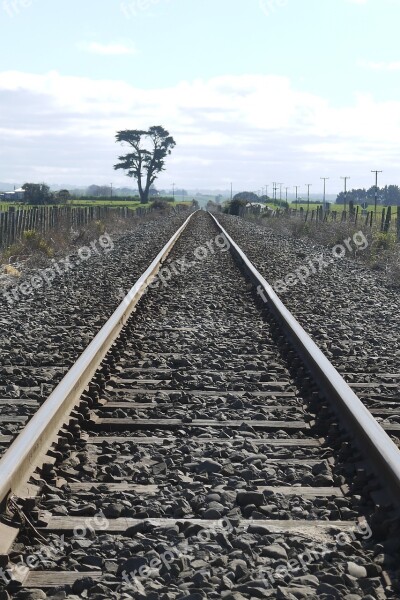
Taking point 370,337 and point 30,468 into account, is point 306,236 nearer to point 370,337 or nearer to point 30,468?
point 370,337

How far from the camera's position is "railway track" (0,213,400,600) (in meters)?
3.30

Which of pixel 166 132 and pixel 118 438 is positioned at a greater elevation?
pixel 166 132

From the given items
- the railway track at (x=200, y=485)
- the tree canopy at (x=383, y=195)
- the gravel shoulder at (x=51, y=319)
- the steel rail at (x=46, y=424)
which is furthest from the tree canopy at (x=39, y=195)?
the tree canopy at (x=383, y=195)

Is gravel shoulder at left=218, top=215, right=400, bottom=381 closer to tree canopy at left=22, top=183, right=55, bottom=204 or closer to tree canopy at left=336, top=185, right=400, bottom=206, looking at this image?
tree canopy at left=22, top=183, right=55, bottom=204

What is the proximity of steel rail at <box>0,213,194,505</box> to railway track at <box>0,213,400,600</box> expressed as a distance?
0.01m

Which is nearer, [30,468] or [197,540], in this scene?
[197,540]

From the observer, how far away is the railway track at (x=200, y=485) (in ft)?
10.8

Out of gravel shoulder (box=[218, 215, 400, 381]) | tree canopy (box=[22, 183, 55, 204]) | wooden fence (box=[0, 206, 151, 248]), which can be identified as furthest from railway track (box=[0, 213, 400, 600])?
tree canopy (box=[22, 183, 55, 204])

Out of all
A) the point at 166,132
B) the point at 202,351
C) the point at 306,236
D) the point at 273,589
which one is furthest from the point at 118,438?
the point at 166,132

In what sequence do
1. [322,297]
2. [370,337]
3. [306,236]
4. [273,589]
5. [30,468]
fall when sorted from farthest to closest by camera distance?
[306,236] → [322,297] → [370,337] → [30,468] → [273,589]

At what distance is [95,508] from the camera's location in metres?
3.93

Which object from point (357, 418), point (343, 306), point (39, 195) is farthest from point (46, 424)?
point (39, 195)

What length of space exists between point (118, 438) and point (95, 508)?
1.14 metres

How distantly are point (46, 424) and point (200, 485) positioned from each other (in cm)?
92
